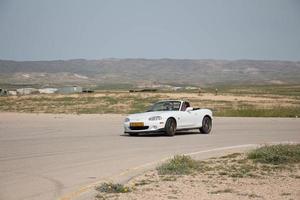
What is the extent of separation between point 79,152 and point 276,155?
16.0 feet

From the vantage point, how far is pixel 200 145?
693 inches

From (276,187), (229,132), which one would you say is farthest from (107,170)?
(229,132)

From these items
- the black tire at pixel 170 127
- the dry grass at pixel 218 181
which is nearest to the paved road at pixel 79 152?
the black tire at pixel 170 127

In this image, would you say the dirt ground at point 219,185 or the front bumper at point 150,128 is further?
the front bumper at point 150,128

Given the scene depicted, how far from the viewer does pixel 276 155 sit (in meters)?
13.1

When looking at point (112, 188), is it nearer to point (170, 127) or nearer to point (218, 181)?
point (218, 181)

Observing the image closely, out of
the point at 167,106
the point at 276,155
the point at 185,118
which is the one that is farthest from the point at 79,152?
the point at 167,106

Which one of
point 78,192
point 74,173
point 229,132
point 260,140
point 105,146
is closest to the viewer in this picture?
point 78,192

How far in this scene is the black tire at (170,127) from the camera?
20484 mm

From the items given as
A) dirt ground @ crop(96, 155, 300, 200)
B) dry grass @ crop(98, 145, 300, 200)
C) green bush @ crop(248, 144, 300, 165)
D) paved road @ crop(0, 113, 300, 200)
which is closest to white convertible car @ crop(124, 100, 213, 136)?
paved road @ crop(0, 113, 300, 200)

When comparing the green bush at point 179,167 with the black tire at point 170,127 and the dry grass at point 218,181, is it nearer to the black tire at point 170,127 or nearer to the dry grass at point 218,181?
the dry grass at point 218,181

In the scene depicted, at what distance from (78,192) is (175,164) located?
2.84 metres

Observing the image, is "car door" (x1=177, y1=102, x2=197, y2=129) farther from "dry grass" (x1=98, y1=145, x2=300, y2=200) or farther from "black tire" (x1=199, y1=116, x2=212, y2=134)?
"dry grass" (x1=98, y1=145, x2=300, y2=200)

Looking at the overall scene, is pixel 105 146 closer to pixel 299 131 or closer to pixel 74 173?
pixel 74 173
